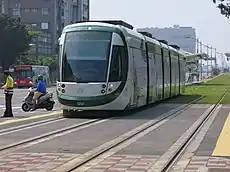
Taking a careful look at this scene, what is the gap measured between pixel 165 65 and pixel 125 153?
25.7 m

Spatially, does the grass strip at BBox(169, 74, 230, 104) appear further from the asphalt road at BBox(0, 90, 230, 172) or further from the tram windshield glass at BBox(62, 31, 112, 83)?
the asphalt road at BBox(0, 90, 230, 172)

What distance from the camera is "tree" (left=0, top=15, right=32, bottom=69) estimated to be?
304 ft

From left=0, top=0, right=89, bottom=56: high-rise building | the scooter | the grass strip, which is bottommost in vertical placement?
the grass strip

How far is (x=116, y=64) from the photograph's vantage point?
25.2 metres

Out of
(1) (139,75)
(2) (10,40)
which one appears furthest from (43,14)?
(1) (139,75)

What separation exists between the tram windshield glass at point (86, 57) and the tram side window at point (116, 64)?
0.94 ft

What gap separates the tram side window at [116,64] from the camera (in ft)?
82.1

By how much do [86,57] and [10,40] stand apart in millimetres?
69887

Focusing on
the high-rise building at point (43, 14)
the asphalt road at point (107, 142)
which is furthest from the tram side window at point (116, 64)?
the high-rise building at point (43, 14)

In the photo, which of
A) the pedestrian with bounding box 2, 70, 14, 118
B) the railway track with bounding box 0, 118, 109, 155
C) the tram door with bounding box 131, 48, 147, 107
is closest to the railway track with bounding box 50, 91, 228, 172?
the railway track with bounding box 0, 118, 109, 155

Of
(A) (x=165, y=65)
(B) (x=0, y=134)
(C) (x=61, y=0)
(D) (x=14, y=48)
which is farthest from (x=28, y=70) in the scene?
(B) (x=0, y=134)

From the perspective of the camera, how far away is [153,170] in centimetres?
1130

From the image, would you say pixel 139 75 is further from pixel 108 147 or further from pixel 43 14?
pixel 43 14

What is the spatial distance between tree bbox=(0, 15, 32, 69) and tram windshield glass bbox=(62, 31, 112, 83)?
6882 centimetres
